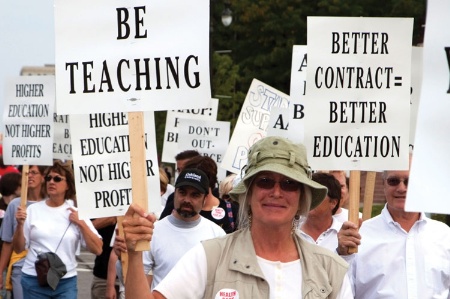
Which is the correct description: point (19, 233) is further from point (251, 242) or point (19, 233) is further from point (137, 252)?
point (251, 242)

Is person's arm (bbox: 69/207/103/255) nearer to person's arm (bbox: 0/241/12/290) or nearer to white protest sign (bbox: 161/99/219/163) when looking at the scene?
person's arm (bbox: 0/241/12/290)

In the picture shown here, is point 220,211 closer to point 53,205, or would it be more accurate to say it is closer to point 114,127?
point 114,127

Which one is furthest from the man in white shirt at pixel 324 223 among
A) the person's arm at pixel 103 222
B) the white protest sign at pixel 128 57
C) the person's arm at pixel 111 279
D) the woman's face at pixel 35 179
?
the woman's face at pixel 35 179

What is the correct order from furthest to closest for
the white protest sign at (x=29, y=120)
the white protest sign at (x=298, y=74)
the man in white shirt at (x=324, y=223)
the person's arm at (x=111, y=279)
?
the white protest sign at (x=29, y=120) < the white protest sign at (x=298, y=74) < the person's arm at (x=111, y=279) < the man in white shirt at (x=324, y=223)

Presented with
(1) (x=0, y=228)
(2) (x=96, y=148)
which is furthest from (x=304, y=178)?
(1) (x=0, y=228)

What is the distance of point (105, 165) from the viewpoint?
9758 millimetres

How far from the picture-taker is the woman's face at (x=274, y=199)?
4.93 meters

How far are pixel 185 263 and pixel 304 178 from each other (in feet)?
1.85

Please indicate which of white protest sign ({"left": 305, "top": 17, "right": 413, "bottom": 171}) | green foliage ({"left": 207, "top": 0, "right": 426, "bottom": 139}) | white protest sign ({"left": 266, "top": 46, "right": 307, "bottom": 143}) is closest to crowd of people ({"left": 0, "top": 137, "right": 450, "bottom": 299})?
white protest sign ({"left": 305, "top": 17, "right": 413, "bottom": 171})

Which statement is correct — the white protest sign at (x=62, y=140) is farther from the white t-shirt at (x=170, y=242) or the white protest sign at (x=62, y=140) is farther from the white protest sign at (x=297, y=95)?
the white t-shirt at (x=170, y=242)

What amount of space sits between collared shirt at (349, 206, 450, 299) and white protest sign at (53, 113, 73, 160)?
10.9 m

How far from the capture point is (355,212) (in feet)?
22.2

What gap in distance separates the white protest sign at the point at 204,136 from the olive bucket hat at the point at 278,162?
1361 cm

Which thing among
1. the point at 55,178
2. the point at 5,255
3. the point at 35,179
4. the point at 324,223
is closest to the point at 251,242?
the point at 324,223
